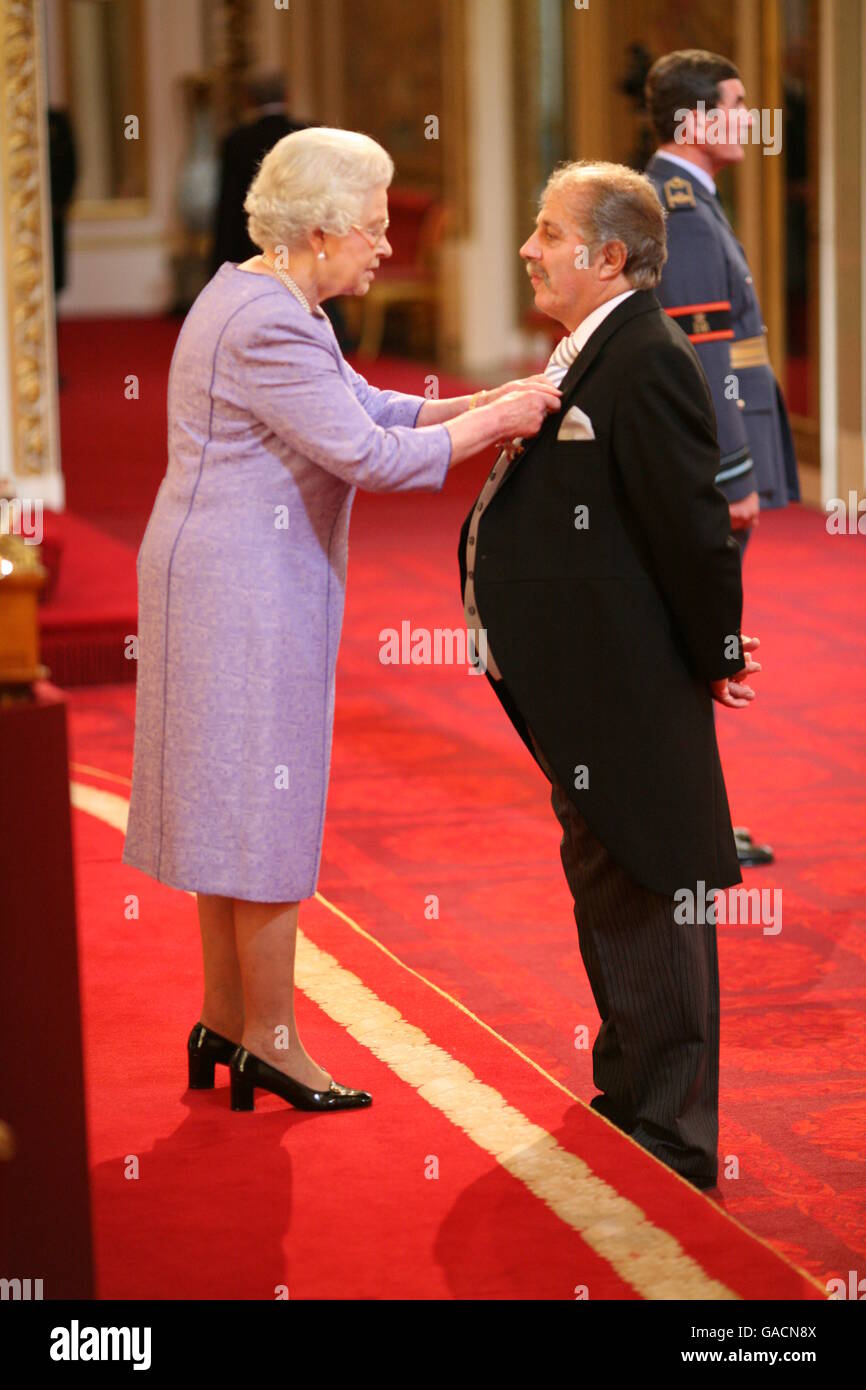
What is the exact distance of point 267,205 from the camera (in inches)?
118

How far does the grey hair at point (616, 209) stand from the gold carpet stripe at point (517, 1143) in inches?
52.7

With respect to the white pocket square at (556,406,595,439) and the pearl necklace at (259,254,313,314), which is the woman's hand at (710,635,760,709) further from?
the pearl necklace at (259,254,313,314)

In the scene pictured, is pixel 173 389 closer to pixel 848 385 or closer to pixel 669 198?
pixel 669 198

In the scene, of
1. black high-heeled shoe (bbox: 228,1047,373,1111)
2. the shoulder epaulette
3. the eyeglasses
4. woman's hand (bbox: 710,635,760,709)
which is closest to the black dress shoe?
the shoulder epaulette

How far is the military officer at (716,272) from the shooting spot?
4.37m

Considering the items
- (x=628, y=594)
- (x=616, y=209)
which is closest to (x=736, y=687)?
(x=628, y=594)

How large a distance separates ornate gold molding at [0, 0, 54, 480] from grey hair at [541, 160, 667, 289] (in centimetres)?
601

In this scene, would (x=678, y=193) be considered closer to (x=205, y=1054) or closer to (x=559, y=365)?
(x=559, y=365)

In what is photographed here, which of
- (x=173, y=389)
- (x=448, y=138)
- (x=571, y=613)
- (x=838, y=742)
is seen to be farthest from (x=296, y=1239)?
(x=448, y=138)

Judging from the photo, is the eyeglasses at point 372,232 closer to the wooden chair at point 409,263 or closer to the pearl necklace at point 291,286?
the pearl necklace at point 291,286

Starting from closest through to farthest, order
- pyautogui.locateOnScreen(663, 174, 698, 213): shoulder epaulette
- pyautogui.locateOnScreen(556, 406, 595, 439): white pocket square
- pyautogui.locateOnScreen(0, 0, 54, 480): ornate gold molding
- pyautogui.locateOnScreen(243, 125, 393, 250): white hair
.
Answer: pyautogui.locateOnScreen(243, 125, 393, 250): white hair, pyautogui.locateOnScreen(556, 406, 595, 439): white pocket square, pyautogui.locateOnScreen(663, 174, 698, 213): shoulder epaulette, pyautogui.locateOnScreen(0, 0, 54, 480): ornate gold molding

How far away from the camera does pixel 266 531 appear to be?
9.90 ft

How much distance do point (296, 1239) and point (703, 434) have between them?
1.30 meters

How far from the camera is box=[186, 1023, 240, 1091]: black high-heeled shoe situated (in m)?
3.32
